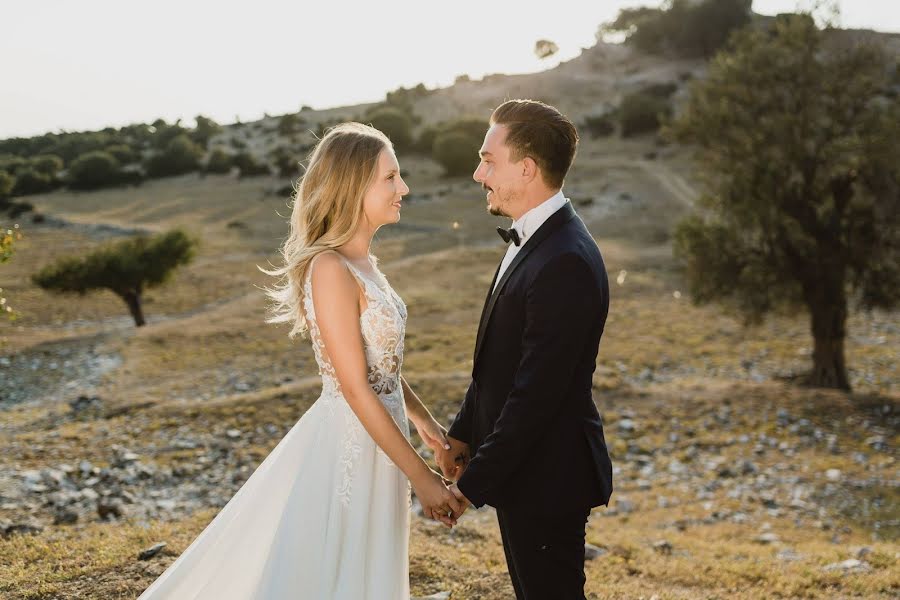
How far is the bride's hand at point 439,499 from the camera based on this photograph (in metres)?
3.76

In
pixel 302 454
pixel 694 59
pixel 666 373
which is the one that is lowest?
pixel 666 373

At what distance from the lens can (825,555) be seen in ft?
26.3

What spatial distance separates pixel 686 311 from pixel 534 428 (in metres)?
23.6

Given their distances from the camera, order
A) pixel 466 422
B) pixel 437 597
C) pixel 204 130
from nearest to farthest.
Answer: pixel 466 422 → pixel 437 597 → pixel 204 130

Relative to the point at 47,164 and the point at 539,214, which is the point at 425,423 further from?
the point at 47,164

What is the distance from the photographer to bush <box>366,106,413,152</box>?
226 ft

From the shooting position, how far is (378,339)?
4066 mm

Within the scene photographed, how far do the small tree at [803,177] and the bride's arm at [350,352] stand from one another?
14904mm

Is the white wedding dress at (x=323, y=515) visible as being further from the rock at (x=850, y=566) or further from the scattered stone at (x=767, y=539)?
the scattered stone at (x=767, y=539)

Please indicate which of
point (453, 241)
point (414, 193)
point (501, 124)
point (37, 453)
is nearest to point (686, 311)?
point (453, 241)

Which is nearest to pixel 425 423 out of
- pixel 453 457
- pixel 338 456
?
pixel 453 457

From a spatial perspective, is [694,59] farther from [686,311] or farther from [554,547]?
[554,547]

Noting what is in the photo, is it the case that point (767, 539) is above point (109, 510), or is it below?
below

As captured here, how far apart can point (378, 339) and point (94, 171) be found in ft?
204
